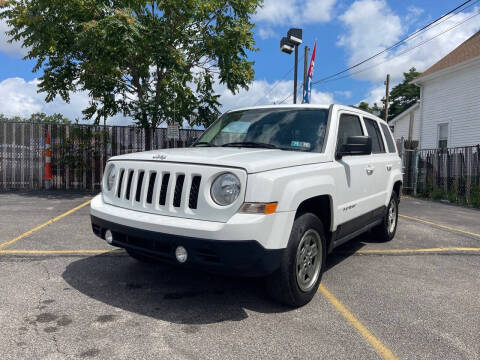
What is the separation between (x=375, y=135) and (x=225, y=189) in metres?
3.39

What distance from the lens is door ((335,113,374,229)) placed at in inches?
162

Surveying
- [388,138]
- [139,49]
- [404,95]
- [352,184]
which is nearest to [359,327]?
[352,184]

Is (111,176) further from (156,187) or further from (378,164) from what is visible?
(378,164)

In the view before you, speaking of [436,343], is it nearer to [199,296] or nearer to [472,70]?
[199,296]

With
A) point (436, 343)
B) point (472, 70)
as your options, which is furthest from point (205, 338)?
point (472, 70)

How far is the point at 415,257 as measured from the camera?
541 cm

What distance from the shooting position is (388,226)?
20.2ft

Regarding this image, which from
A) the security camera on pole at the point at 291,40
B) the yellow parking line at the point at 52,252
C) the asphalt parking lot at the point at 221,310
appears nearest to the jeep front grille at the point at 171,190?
the asphalt parking lot at the point at 221,310

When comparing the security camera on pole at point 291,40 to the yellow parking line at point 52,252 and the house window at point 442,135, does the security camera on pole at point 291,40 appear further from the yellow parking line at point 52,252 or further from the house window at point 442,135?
the yellow parking line at point 52,252

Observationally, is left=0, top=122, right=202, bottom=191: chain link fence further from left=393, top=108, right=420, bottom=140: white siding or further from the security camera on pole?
left=393, top=108, right=420, bottom=140: white siding

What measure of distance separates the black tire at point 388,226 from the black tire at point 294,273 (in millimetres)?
2830

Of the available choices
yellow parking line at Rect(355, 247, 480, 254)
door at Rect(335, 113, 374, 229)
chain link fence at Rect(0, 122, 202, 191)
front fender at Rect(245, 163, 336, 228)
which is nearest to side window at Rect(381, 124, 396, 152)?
door at Rect(335, 113, 374, 229)

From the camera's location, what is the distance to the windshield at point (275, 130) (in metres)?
4.10

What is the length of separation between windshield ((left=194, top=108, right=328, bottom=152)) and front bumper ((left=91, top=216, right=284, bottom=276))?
1402mm
